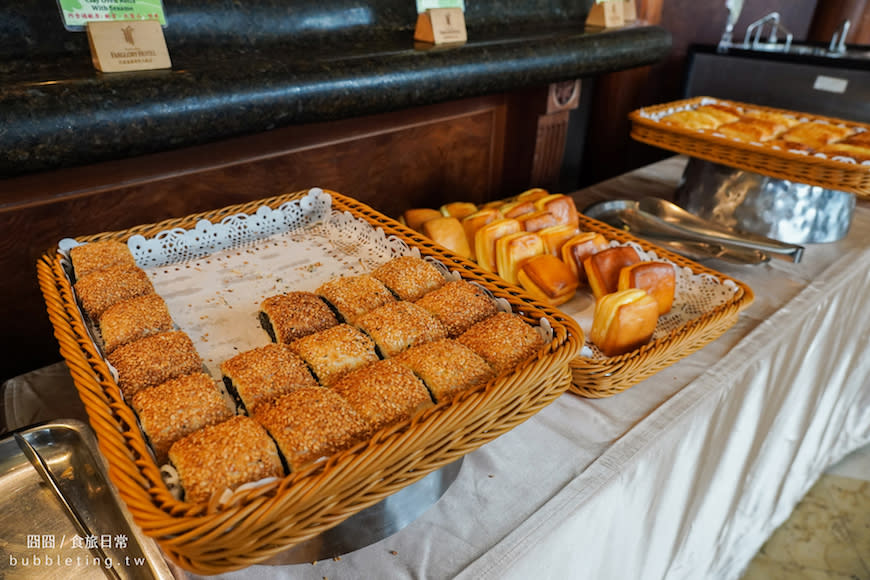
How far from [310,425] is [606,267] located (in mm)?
814

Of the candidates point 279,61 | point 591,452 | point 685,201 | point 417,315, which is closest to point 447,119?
point 279,61

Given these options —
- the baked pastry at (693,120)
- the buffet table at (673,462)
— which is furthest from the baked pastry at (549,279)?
the baked pastry at (693,120)

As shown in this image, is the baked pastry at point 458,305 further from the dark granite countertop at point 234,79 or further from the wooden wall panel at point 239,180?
the wooden wall panel at point 239,180

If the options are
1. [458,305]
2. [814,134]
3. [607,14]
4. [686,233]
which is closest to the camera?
[458,305]

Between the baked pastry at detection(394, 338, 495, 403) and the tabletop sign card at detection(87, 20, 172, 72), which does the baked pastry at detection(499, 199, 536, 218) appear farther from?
the tabletop sign card at detection(87, 20, 172, 72)

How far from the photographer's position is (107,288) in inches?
35.2

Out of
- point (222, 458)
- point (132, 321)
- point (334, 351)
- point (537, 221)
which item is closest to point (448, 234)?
point (537, 221)

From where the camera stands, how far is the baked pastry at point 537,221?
1.38 m

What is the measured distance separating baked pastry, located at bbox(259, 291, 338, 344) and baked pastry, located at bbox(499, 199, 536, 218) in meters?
0.69

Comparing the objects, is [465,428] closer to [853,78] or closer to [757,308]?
[757,308]

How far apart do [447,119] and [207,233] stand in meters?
0.85

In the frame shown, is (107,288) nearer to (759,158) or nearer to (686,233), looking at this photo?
(686,233)

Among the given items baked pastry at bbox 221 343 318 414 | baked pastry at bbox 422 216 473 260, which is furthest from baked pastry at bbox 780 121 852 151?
baked pastry at bbox 221 343 318 414

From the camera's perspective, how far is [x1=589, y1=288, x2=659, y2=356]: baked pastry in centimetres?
103
